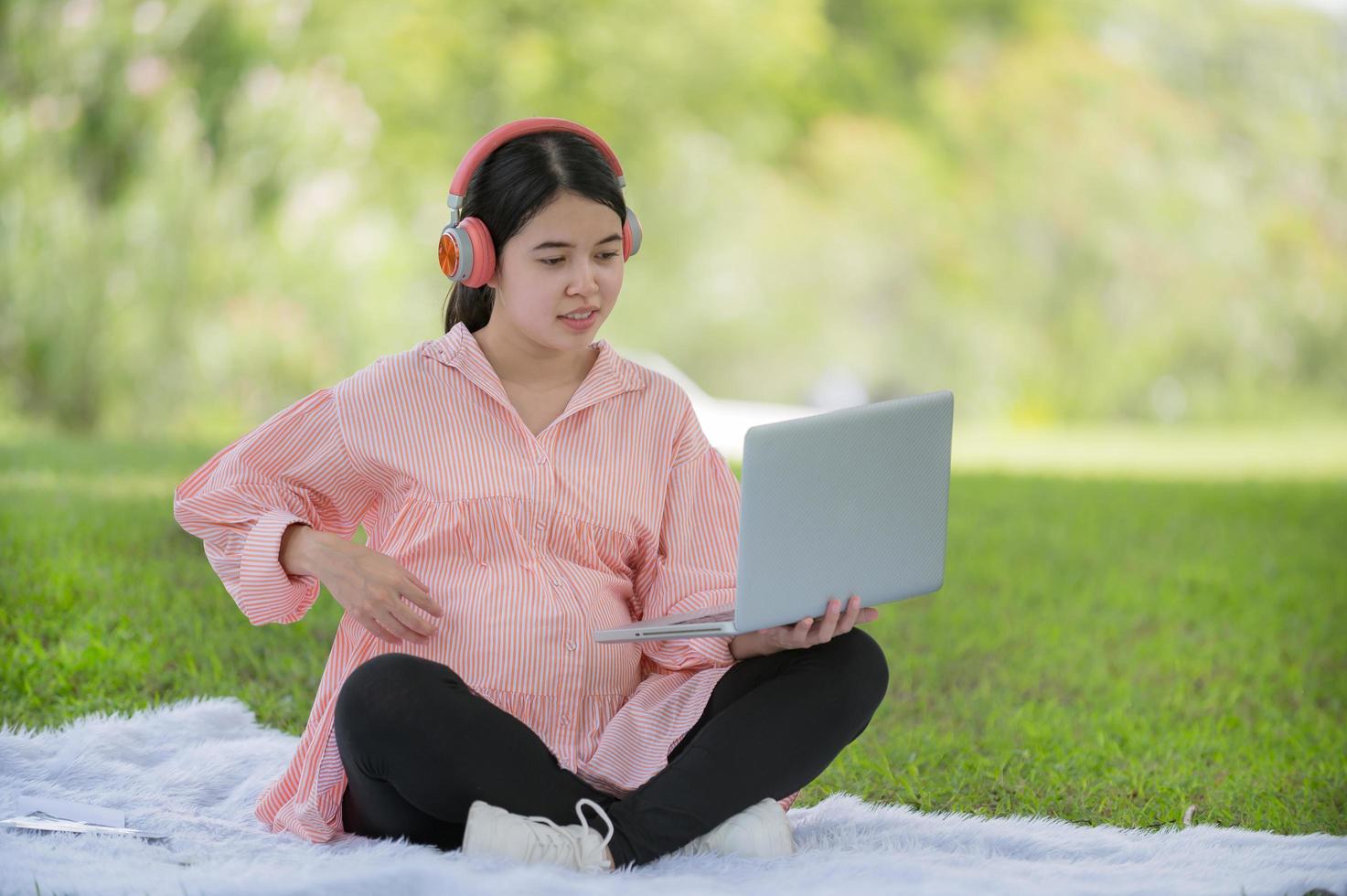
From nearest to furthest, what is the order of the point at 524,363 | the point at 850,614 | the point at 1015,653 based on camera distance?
the point at 850,614 → the point at 524,363 → the point at 1015,653

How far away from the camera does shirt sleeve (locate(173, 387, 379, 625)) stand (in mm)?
1886

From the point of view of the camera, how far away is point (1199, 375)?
33.8ft

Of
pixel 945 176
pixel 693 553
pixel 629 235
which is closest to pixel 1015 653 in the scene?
pixel 693 553

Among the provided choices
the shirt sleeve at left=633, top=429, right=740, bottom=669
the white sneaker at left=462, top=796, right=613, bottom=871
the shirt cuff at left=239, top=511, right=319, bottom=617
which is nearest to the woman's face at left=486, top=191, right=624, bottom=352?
the shirt sleeve at left=633, top=429, right=740, bottom=669

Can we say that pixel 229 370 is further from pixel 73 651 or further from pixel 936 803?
pixel 936 803

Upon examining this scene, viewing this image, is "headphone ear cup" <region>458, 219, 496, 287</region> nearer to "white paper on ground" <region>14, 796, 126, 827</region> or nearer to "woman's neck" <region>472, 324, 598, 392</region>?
"woman's neck" <region>472, 324, 598, 392</region>

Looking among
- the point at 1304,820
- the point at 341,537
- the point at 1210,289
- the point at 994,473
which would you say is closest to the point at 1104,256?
the point at 1210,289

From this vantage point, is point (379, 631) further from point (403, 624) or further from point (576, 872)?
point (576, 872)

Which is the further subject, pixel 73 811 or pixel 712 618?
pixel 73 811

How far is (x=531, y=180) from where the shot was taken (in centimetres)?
194

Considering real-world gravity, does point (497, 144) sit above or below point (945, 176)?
below

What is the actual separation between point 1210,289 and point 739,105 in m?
3.50

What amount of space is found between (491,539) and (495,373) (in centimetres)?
23

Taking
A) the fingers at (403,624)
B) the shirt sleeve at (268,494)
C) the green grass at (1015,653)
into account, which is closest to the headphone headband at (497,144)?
the shirt sleeve at (268,494)
